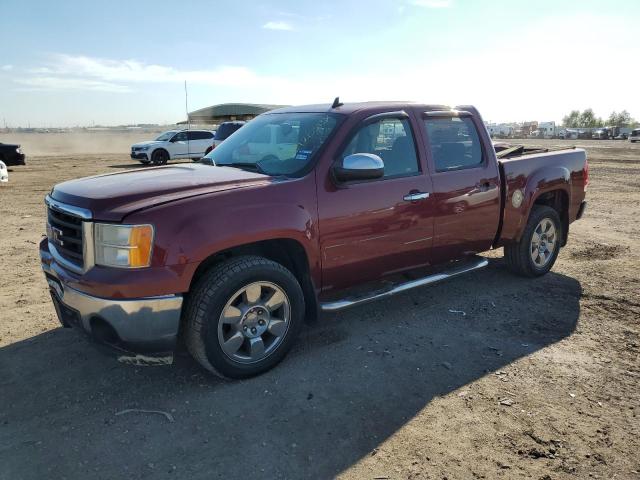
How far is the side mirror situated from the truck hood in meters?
0.54

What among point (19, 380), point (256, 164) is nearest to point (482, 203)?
point (256, 164)

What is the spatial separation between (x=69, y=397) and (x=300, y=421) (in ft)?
5.13

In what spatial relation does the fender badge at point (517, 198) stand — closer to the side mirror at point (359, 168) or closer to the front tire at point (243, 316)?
the side mirror at point (359, 168)

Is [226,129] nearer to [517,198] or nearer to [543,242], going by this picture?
[543,242]

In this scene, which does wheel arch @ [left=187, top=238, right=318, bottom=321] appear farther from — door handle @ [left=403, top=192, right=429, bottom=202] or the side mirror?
door handle @ [left=403, top=192, right=429, bottom=202]

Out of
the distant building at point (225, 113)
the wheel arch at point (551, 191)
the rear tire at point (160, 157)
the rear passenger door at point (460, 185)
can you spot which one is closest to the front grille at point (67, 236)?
the rear passenger door at point (460, 185)

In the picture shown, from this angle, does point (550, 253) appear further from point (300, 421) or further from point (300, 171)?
point (300, 421)

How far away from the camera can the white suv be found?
22.7 m

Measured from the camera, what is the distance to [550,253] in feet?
19.0

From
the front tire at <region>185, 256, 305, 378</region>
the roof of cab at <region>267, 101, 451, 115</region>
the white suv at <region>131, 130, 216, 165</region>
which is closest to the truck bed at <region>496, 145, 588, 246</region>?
the roof of cab at <region>267, 101, 451, 115</region>

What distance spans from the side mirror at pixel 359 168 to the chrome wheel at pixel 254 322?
0.97m

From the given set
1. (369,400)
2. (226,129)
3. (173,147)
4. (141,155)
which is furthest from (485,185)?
(141,155)

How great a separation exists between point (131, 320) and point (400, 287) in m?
2.20

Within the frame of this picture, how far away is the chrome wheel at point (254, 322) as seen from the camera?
3386 millimetres
